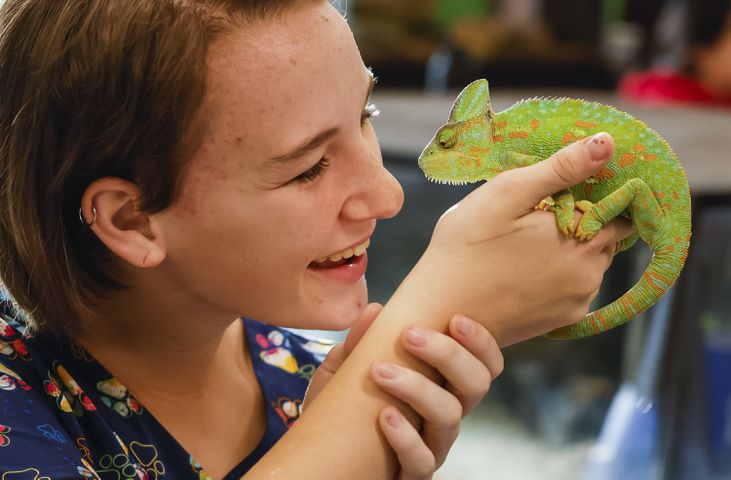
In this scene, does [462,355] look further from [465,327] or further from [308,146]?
[308,146]

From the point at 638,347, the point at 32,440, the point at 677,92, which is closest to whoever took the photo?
the point at 32,440

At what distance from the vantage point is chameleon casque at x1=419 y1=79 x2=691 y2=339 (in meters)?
0.91

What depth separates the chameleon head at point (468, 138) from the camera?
0.97 metres

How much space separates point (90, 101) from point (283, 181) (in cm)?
20

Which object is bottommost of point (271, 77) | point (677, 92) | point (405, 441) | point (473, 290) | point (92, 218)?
point (677, 92)

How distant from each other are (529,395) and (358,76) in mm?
1814

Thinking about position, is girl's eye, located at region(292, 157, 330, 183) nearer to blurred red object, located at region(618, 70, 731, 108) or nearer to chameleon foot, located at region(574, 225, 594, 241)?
chameleon foot, located at region(574, 225, 594, 241)

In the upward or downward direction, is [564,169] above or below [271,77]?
below

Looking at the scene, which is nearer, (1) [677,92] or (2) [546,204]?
(2) [546,204]

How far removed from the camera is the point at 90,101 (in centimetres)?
87

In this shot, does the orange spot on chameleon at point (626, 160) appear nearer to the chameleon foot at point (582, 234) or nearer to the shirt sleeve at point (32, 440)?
the chameleon foot at point (582, 234)

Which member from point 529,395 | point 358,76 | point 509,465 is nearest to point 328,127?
point 358,76

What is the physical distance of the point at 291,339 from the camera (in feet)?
4.24

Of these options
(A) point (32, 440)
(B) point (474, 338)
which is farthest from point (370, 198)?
(A) point (32, 440)
